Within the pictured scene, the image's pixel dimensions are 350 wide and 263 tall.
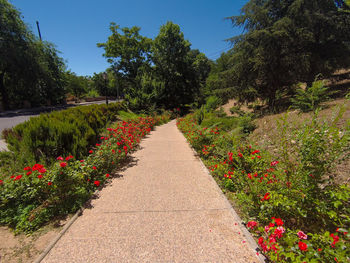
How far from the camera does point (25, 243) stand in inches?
72.2

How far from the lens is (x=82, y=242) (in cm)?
186

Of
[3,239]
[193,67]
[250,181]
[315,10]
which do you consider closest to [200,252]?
[250,181]

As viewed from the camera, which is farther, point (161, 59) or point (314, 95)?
point (161, 59)

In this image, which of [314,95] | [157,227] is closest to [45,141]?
[157,227]

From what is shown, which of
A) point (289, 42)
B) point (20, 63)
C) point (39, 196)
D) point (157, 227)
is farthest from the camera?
point (20, 63)

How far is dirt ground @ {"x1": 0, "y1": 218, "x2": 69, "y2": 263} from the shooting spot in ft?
5.44

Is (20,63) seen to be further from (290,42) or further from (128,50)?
(290,42)

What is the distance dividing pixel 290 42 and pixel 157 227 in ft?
34.2

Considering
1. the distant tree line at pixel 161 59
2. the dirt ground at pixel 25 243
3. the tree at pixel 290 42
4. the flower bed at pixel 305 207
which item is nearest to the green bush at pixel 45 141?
the dirt ground at pixel 25 243

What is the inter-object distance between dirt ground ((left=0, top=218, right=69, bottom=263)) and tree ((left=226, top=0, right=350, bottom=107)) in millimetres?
10306

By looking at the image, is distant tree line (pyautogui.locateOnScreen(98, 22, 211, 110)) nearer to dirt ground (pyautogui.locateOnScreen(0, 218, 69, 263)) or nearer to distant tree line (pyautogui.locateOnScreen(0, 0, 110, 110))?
distant tree line (pyautogui.locateOnScreen(0, 0, 110, 110))

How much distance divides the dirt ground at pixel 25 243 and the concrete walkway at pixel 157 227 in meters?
0.17

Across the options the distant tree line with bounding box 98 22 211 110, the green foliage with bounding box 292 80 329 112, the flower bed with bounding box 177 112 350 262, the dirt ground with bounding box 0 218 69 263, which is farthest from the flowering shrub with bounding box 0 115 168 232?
the distant tree line with bounding box 98 22 211 110

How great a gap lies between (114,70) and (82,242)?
2368 cm
